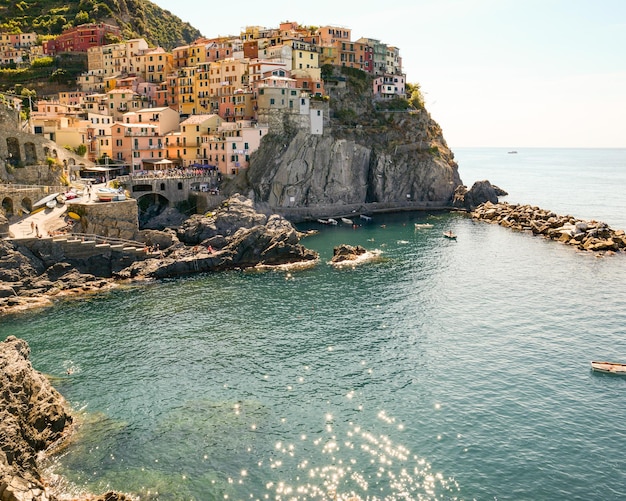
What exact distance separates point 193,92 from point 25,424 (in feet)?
317

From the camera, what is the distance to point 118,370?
4519cm

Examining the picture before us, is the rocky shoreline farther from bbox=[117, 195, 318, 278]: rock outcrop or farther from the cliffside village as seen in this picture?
the cliffside village

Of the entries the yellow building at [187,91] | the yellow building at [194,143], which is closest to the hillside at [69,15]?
the yellow building at [187,91]

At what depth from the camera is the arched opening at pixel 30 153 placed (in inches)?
3221

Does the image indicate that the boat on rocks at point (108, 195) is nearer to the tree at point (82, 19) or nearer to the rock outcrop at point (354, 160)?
the rock outcrop at point (354, 160)

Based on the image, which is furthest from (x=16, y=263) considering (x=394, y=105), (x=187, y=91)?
(x=394, y=105)

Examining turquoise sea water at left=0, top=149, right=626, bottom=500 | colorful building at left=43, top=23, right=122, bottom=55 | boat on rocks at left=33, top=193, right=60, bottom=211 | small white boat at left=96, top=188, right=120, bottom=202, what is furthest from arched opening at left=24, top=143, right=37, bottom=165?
colorful building at left=43, top=23, right=122, bottom=55

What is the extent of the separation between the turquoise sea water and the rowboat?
3.12 ft

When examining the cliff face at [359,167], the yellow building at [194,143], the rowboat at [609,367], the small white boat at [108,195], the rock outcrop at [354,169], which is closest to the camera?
the rowboat at [609,367]

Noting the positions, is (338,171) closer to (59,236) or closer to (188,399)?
(59,236)

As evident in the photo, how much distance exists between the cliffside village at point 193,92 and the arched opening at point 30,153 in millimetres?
9514

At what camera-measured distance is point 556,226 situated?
103 m

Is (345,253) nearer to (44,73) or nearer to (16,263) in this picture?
(16,263)

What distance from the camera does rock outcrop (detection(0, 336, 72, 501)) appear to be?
28.8m
